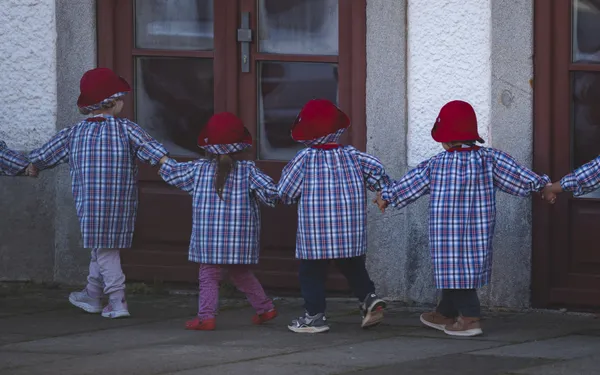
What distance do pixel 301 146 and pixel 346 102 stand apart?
0.44 m

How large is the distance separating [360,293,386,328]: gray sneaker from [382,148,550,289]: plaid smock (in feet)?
1.21

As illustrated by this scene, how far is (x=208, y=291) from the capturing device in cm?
758

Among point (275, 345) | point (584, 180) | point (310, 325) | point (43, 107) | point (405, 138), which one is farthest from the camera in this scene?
point (43, 107)

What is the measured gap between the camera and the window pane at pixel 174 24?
8953mm

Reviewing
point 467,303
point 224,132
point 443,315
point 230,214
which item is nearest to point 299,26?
point 224,132

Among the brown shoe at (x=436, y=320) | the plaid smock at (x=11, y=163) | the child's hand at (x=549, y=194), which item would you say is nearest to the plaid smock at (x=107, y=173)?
the plaid smock at (x=11, y=163)

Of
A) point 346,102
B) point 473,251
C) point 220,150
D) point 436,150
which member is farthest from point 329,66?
point 473,251

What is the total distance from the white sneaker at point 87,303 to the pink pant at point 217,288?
845mm

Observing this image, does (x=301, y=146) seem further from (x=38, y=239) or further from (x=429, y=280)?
(x=38, y=239)

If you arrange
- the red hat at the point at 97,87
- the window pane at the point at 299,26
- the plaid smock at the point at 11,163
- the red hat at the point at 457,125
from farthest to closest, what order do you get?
the window pane at the point at 299,26 < the plaid smock at the point at 11,163 < the red hat at the point at 97,87 < the red hat at the point at 457,125

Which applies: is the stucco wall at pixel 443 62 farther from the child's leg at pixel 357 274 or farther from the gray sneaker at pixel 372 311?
the gray sneaker at pixel 372 311

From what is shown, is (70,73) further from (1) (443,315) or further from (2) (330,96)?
(1) (443,315)

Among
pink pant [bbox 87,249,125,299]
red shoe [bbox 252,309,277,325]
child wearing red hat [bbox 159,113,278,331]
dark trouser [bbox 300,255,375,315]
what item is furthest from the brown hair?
pink pant [bbox 87,249,125,299]

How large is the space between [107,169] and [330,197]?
1.40 m
